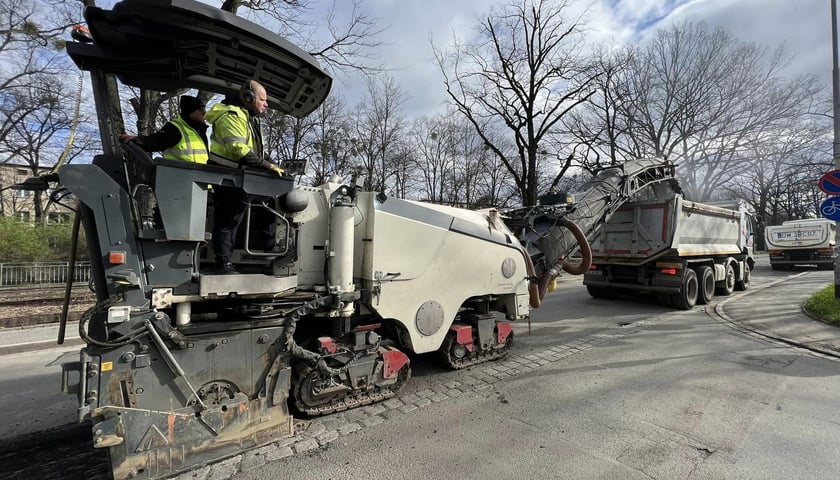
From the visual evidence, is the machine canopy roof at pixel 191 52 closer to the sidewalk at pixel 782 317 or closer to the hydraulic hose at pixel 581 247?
the hydraulic hose at pixel 581 247

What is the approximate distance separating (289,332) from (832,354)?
7.90 metres

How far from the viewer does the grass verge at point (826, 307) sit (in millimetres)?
7600

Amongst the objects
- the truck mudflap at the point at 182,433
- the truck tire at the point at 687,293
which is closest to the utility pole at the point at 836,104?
the truck tire at the point at 687,293

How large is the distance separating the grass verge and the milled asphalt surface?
144 millimetres

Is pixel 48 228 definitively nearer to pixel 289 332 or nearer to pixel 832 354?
pixel 289 332

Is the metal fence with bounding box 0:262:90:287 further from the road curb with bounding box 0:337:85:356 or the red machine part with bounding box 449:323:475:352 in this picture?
the red machine part with bounding box 449:323:475:352

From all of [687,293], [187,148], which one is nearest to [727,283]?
[687,293]

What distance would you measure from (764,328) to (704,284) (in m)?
2.75

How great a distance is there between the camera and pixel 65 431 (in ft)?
11.7

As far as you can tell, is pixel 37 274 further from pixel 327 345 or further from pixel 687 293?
pixel 687 293

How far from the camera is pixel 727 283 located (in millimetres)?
11695

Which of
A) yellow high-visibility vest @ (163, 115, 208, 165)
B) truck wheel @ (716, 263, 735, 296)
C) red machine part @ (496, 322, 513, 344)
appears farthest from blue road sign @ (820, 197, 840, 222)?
yellow high-visibility vest @ (163, 115, 208, 165)

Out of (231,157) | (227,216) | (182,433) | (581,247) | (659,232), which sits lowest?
(182,433)

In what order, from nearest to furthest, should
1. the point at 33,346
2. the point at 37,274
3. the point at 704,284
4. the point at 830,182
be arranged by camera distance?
the point at 33,346 < the point at 830,182 < the point at 704,284 < the point at 37,274
